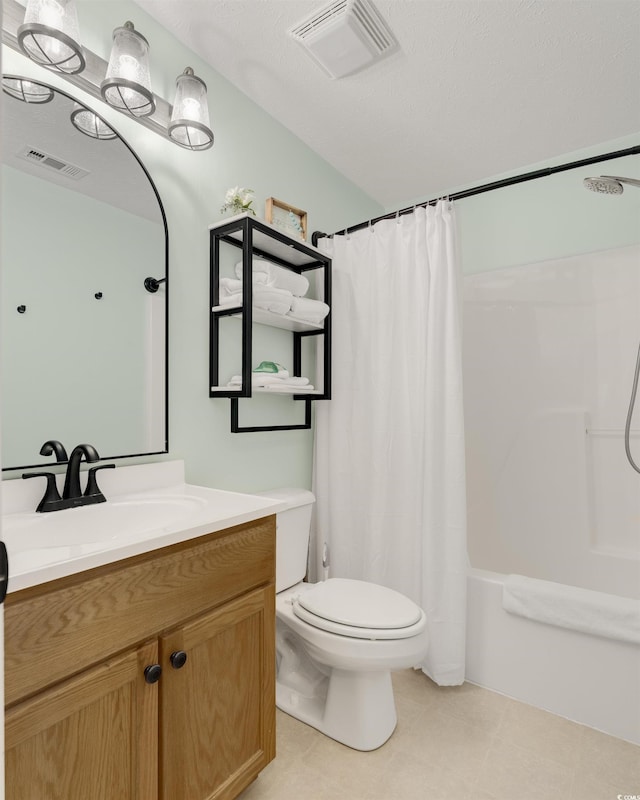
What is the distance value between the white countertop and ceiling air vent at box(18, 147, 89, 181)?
0.87 metres

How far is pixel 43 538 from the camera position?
3.59ft

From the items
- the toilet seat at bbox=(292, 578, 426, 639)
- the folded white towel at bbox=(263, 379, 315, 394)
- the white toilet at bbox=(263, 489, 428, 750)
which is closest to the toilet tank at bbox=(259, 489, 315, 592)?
the white toilet at bbox=(263, 489, 428, 750)

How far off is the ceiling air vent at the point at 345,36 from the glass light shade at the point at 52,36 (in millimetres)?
732

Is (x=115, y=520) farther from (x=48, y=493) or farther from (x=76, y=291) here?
(x=76, y=291)

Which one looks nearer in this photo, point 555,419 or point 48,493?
point 48,493

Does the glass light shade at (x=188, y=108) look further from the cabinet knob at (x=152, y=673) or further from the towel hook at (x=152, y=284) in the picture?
the cabinet knob at (x=152, y=673)

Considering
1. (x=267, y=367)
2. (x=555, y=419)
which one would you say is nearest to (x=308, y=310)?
(x=267, y=367)

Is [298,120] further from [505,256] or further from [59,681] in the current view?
[59,681]

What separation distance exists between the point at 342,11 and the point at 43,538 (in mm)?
1745

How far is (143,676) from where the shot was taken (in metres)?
1.02

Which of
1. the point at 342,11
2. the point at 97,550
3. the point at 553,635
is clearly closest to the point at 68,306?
the point at 97,550

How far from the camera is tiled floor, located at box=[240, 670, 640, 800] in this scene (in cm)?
141

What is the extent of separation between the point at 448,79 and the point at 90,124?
1.32 m

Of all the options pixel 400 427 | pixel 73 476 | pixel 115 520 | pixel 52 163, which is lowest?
pixel 115 520
